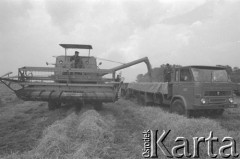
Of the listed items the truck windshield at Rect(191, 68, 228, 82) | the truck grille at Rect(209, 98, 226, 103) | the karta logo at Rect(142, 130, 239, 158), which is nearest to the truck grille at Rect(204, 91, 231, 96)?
the truck grille at Rect(209, 98, 226, 103)

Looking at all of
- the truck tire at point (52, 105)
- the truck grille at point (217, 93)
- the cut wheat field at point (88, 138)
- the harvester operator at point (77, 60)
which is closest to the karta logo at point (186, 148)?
the cut wheat field at point (88, 138)

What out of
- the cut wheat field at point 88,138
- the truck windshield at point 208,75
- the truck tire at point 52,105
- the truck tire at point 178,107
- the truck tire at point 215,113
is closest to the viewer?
the cut wheat field at point 88,138

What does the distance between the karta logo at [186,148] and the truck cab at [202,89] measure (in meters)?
2.62

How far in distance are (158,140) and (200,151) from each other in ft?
3.76

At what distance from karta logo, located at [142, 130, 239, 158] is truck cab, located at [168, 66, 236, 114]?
2.62 m

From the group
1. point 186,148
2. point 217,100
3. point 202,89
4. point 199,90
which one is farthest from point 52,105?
point 186,148

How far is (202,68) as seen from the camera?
8.87m

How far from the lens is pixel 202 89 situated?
8234mm

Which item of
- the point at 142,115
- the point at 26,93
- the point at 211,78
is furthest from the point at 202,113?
the point at 26,93

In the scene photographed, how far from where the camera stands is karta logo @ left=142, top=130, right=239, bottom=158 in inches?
185

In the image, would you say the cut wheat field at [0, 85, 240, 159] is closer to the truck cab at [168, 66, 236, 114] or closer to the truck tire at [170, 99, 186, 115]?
the truck cab at [168, 66, 236, 114]

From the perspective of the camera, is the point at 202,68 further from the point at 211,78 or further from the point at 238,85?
the point at 238,85

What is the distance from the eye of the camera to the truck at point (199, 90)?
830 centimetres

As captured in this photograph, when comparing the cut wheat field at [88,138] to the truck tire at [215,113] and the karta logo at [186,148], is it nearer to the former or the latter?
the karta logo at [186,148]
